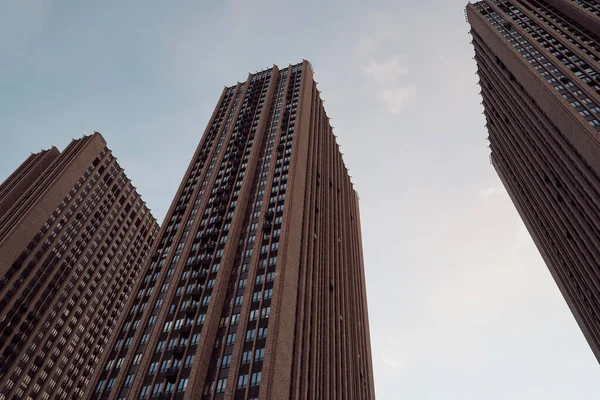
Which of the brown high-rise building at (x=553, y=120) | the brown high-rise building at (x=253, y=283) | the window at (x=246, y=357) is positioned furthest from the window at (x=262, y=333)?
the brown high-rise building at (x=553, y=120)

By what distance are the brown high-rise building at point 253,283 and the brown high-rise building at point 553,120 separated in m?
40.1

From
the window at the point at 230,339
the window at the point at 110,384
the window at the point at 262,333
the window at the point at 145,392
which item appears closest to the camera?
the window at the point at 145,392

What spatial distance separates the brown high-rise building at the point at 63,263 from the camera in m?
84.4

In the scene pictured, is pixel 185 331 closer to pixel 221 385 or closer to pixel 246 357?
pixel 246 357

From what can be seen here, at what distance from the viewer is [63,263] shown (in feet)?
318

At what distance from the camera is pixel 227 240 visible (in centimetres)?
7206

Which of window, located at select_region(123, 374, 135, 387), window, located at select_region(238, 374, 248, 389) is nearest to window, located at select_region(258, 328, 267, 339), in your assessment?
window, located at select_region(238, 374, 248, 389)

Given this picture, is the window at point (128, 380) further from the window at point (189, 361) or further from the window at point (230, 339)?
the window at point (230, 339)

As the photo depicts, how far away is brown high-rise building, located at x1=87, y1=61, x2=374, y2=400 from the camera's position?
54.2m

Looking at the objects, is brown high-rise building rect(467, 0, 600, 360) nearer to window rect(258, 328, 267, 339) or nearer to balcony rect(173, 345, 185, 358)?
window rect(258, 328, 267, 339)

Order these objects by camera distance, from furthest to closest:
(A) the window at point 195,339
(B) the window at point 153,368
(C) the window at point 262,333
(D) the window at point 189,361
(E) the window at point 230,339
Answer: (A) the window at point 195,339, (E) the window at point 230,339, (C) the window at point 262,333, (B) the window at point 153,368, (D) the window at point 189,361

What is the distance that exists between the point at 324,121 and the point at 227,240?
6887cm

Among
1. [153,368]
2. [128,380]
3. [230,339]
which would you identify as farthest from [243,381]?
[128,380]

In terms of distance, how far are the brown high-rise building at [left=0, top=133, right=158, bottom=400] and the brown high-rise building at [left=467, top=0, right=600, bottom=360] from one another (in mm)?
89983
